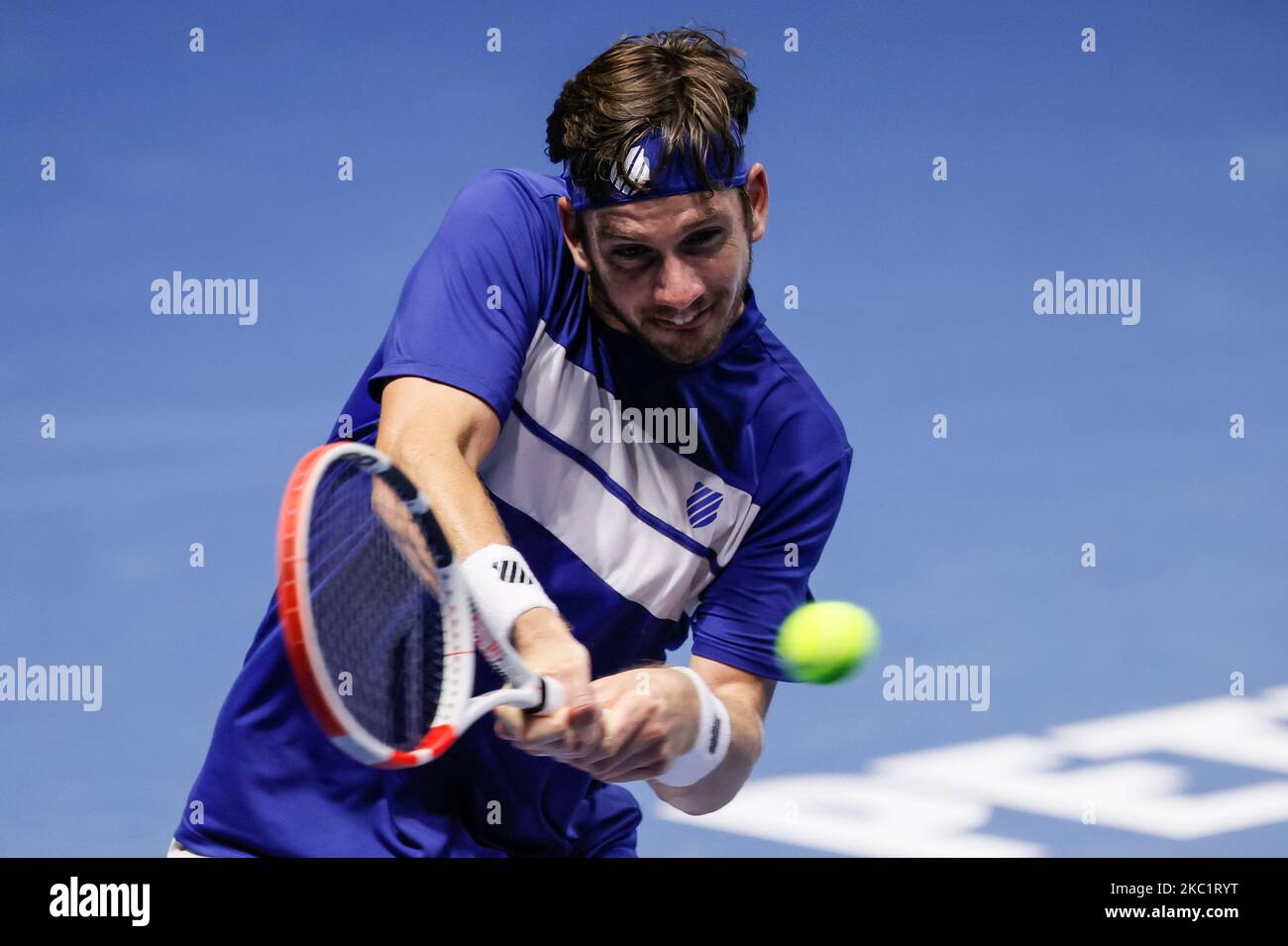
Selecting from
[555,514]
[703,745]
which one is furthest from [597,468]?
[703,745]

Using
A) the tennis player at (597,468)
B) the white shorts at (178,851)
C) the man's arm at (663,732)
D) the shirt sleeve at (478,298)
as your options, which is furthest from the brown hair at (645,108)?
the white shorts at (178,851)

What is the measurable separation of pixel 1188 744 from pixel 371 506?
6.45 meters

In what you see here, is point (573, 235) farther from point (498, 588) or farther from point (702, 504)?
point (498, 588)

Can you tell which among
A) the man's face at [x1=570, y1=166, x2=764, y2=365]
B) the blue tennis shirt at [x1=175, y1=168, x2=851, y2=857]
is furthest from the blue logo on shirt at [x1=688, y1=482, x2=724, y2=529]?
the man's face at [x1=570, y1=166, x2=764, y2=365]

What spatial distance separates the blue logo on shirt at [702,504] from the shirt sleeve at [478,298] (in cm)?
46

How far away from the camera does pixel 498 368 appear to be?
2816 millimetres

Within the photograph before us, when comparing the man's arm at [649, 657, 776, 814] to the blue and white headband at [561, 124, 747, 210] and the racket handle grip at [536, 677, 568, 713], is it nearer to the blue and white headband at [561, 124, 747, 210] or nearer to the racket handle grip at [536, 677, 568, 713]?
the racket handle grip at [536, 677, 568, 713]

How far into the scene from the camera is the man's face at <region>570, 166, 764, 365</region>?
112 inches

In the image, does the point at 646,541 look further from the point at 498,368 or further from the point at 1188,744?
the point at 1188,744

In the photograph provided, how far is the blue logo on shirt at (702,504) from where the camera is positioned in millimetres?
3143

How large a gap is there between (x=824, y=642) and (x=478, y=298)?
1.16m

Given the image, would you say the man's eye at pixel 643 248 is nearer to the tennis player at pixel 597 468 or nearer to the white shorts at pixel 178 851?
the tennis player at pixel 597 468
